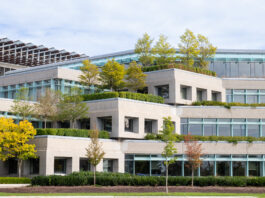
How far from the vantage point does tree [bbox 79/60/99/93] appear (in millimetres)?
51653

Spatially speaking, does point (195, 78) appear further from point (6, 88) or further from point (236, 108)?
point (6, 88)

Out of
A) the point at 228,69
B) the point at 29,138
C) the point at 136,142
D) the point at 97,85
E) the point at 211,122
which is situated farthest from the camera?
the point at 228,69

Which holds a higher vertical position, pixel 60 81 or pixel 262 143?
pixel 60 81

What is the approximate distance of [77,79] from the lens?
54.7 meters

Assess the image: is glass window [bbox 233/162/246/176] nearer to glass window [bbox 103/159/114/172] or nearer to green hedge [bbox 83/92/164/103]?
green hedge [bbox 83/92/164/103]

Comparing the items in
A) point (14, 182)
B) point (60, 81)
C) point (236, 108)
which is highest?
point (60, 81)

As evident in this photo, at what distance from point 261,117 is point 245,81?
6.47 metres

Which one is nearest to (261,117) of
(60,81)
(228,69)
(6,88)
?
(228,69)

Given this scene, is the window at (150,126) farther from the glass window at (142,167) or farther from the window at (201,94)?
the window at (201,94)

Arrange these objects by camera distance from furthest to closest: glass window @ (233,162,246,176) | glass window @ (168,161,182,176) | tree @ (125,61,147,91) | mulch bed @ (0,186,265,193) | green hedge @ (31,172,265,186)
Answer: tree @ (125,61,147,91) < glass window @ (233,162,246,176) < glass window @ (168,161,182,176) < green hedge @ (31,172,265,186) < mulch bed @ (0,186,265,193)

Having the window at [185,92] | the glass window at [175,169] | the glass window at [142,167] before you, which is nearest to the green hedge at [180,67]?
the window at [185,92]

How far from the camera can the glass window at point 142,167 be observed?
4562 cm

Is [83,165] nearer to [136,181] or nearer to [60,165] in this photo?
[60,165]

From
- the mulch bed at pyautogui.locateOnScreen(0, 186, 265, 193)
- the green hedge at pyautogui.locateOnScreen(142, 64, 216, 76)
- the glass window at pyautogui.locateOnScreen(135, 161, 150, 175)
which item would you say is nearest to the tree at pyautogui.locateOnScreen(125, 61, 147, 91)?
the green hedge at pyautogui.locateOnScreen(142, 64, 216, 76)
